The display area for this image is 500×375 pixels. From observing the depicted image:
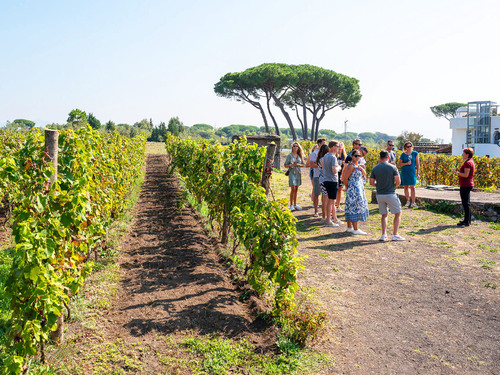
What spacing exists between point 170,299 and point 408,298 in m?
2.62

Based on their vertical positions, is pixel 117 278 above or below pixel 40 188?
below

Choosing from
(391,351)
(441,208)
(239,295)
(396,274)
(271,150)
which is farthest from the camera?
(441,208)

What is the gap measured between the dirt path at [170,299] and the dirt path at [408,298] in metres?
0.88

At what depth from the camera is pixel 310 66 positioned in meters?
43.0

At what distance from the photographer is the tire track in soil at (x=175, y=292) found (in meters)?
3.74

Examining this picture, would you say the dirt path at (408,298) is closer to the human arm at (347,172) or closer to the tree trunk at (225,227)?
the human arm at (347,172)

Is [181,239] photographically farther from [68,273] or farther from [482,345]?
[482,345]

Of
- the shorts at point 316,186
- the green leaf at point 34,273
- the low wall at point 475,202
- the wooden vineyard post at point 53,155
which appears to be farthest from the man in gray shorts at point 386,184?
the green leaf at point 34,273

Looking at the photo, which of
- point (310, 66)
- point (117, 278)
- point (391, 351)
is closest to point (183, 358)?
point (391, 351)

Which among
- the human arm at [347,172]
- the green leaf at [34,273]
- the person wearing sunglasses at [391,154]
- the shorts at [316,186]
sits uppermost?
the person wearing sunglasses at [391,154]

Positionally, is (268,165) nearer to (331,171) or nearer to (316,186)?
(331,171)

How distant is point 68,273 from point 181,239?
3490 mm

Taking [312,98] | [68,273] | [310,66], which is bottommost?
[68,273]

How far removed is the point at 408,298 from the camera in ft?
15.1
